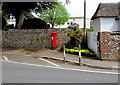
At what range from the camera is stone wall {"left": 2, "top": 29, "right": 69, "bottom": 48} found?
51.5 ft

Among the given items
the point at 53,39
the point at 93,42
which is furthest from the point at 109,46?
the point at 53,39

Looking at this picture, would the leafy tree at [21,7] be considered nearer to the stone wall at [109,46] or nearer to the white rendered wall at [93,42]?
the white rendered wall at [93,42]

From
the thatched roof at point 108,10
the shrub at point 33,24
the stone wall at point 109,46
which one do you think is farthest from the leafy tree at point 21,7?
the stone wall at point 109,46

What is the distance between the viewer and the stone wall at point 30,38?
15688 millimetres

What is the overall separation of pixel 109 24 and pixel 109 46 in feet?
46.9

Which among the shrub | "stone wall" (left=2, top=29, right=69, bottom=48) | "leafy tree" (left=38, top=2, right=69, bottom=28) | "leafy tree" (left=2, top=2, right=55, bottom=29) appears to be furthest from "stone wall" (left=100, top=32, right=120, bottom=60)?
"leafy tree" (left=38, top=2, right=69, bottom=28)

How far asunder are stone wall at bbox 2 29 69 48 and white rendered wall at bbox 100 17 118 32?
11.0 metres

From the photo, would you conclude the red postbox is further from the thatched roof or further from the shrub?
the thatched roof

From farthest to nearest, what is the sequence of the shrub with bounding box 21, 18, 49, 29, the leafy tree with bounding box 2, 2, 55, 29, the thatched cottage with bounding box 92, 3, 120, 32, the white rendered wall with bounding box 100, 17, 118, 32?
the white rendered wall with bounding box 100, 17, 118, 32 < the thatched cottage with bounding box 92, 3, 120, 32 < the shrub with bounding box 21, 18, 49, 29 < the leafy tree with bounding box 2, 2, 55, 29

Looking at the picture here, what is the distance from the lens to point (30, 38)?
16.1 meters

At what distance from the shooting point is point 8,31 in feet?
55.4

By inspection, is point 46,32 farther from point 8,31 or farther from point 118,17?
point 118,17

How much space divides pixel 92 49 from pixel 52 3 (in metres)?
8.32

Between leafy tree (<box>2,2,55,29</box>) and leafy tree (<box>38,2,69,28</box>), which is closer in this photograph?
leafy tree (<box>2,2,55,29</box>)
